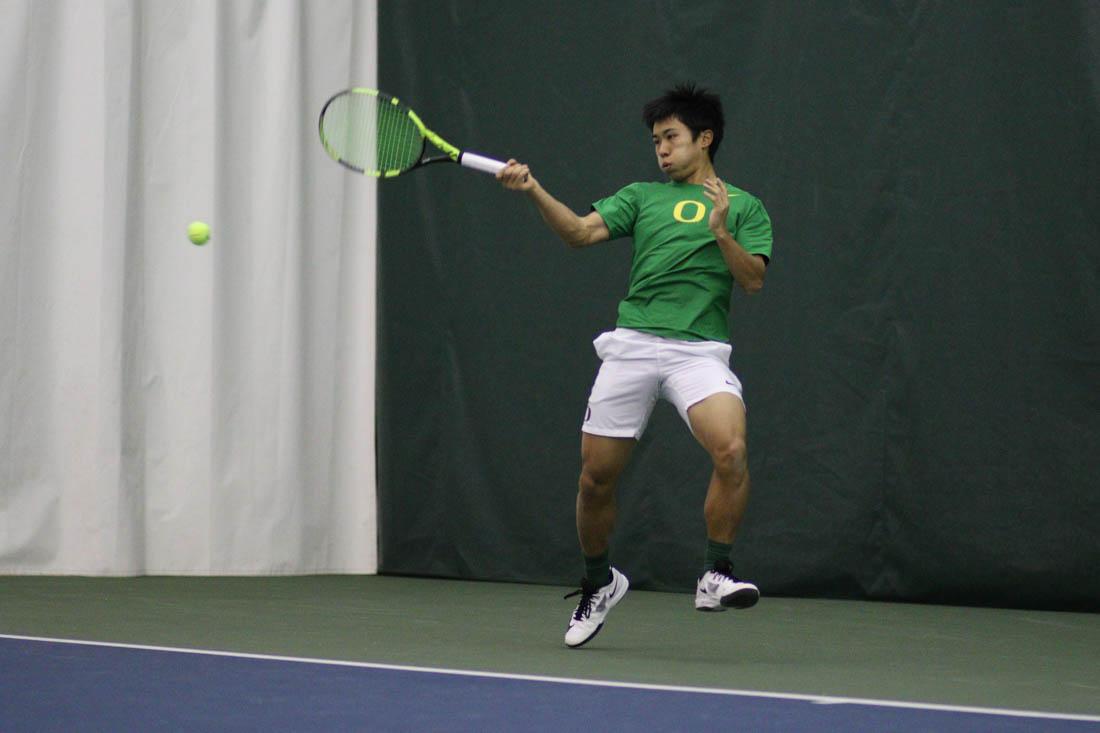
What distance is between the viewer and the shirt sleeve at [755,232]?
14.7 ft

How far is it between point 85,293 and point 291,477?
4.02 feet

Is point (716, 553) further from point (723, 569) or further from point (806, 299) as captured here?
point (806, 299)

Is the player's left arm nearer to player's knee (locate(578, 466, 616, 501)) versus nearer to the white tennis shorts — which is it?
the white tennis shorts

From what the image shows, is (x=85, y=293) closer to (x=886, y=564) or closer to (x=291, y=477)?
(x=291, y=477)

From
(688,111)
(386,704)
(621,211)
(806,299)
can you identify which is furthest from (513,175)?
(806,299)

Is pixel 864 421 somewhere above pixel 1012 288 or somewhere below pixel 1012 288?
below

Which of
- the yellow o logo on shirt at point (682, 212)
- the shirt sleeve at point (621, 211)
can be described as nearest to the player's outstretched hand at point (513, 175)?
the shirt sleeve at point (621, 211)

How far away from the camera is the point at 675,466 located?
22.1 ft

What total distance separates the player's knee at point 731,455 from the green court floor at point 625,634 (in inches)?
19.7

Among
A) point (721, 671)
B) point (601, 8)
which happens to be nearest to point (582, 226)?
point (721, 671)

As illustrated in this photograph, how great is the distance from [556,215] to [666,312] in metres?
0.40

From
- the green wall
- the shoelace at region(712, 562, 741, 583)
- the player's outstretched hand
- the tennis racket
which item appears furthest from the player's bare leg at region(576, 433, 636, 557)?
the green wall

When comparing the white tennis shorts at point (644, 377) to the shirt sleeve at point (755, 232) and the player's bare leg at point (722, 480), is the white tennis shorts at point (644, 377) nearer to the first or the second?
the player's bare leg at point (722, 480)

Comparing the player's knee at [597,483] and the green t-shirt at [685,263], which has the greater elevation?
the green t-shirt at [685,263]
